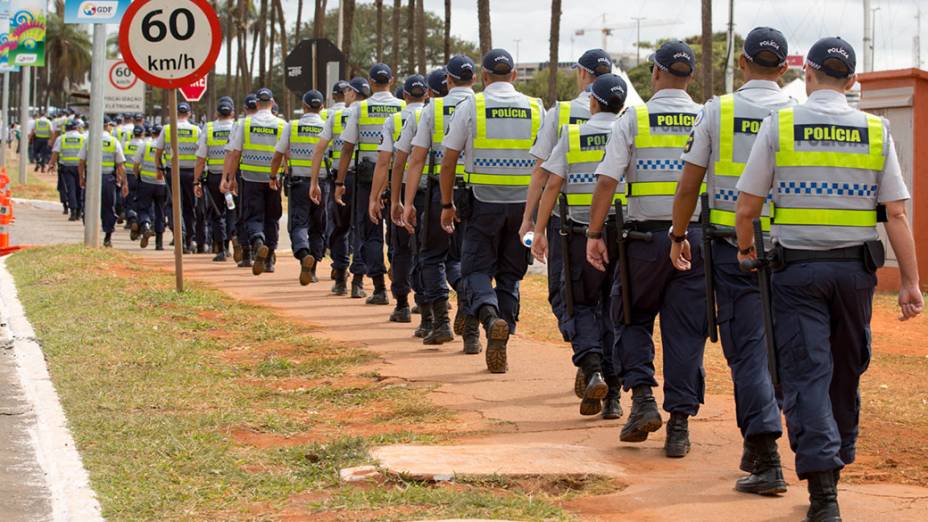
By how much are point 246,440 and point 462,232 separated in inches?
137

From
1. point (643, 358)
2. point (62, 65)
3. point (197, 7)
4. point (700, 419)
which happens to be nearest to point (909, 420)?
point (700, 419)

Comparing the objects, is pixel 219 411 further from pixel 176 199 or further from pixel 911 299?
pixel 176 199

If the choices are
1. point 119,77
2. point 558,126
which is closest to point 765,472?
point 558,126

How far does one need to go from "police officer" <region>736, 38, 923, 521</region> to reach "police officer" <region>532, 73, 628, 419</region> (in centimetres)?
232

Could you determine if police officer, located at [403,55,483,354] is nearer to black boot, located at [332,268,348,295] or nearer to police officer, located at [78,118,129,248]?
black boot, located at [332,268,348,295]

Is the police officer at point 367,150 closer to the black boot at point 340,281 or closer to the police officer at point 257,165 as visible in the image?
the black boot at point 340,281

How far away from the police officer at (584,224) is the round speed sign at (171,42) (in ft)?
20.6

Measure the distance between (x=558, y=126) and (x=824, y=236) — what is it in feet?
10.6

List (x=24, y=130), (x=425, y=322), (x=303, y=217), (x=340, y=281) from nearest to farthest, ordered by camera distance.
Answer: (x=425, y=322), (x=340, y=281), (x=303, y=217), (x=24, y=130)

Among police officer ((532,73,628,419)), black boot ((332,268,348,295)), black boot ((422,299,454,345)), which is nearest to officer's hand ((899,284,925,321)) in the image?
police officer ((532,73,628,419))

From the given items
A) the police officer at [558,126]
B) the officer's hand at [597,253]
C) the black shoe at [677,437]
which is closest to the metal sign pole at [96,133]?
the police officer at [558,126]

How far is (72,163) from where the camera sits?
30406mm

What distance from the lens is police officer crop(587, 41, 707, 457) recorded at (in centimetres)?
794

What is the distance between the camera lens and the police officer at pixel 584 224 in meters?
8.97
